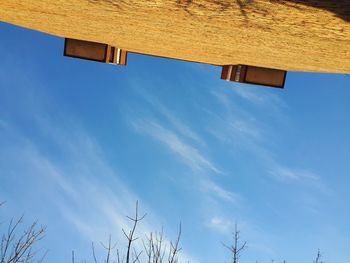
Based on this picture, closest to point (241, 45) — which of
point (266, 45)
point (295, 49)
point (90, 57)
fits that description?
point (266, 45)

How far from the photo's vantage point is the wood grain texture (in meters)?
4.28

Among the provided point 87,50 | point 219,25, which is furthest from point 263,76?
point 87,50

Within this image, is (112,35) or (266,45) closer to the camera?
(266,45)

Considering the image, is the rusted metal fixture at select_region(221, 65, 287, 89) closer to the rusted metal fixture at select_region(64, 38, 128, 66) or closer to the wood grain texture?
the wood grain texture

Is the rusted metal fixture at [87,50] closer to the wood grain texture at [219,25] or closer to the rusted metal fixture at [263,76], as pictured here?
the wood grain texture at [219,25]

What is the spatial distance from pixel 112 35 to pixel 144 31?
104 cm

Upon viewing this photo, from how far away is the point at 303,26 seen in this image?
183 inches

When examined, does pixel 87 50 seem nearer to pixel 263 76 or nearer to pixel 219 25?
pixel 263 76

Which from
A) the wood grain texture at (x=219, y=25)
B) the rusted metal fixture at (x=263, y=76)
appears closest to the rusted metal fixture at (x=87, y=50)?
the wood grain texture at (x=219, y=25)

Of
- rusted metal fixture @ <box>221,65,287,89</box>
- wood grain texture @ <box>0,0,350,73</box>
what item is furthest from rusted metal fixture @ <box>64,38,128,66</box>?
rusted metal fixture @ <box>221,65,287,89</box>

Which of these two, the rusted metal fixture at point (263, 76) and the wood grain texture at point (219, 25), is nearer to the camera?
the wood grain texture at point (219, 25)

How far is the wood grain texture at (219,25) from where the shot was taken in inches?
169

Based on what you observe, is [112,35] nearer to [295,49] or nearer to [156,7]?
[156,7]

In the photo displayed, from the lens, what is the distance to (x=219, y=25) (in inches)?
214
